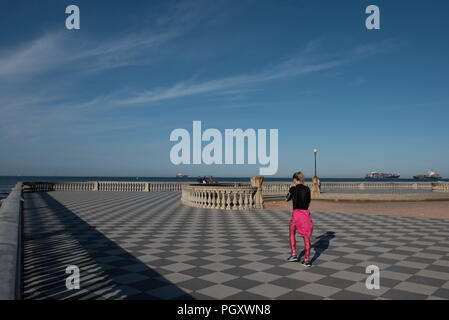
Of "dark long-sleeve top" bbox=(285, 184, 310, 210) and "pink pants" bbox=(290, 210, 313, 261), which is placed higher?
"dark long-sleeve top" bbox=(285, 184, 310, 210)

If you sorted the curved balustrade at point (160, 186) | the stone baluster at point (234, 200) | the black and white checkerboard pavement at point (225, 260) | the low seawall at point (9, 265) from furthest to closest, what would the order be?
the curved balustrade at point (160, 186) → the stone baluster at point (234, 200) → the black and white checkerboard pavement at point (225, 260) → the low seawall at point (9, 265)

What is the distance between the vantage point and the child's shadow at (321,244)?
314 inches

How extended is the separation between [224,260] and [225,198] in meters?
11.1

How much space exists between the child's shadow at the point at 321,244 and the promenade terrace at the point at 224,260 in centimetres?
3

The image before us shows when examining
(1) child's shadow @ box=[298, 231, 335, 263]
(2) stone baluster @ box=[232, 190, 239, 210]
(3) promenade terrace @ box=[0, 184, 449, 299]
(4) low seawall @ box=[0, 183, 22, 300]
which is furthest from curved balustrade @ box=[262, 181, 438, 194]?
(4) low seawall @ box=[0, 183, 22, 300]

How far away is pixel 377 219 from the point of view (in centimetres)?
1493

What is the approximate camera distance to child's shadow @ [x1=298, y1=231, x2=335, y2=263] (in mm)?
7980

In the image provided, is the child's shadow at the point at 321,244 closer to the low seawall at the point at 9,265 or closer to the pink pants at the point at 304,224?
A: the pink pants at the point at 304,224

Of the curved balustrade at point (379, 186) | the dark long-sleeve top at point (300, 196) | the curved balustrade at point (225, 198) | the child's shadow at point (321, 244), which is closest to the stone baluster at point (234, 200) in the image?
the curved balustrade at point (225, 198)

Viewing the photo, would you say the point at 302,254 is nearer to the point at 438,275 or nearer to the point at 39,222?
the point at 438,275

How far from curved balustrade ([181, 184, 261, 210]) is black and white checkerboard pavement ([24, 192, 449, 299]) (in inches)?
198

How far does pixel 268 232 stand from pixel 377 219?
6888 millimetres

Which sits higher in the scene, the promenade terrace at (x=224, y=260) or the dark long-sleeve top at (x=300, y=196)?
the dark long-sleeve top at (x=300, y=196)

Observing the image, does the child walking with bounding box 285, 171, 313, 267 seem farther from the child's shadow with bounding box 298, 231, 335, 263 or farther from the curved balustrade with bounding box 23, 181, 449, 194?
the curved balustrade with bounding box 23, 181, 449, 194
